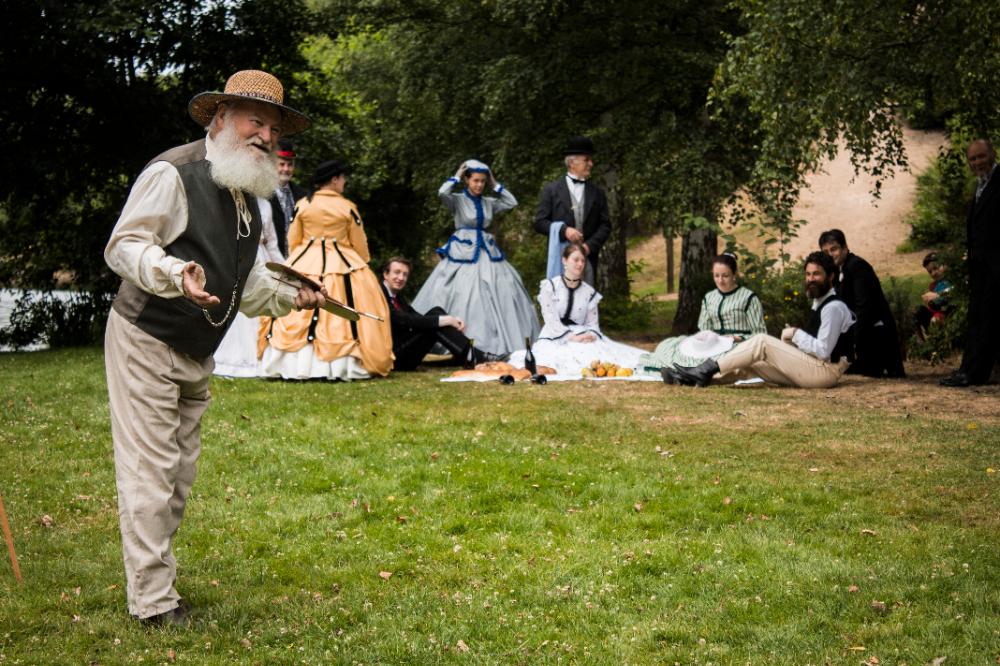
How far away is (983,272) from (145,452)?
8640 mm

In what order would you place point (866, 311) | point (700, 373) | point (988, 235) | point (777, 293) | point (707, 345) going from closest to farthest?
point (988, 235), point (700, 373), point (866, 311), point (707, 345), point (777, 293)

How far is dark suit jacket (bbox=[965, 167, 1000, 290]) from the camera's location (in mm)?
10539

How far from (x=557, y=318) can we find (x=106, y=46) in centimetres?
859

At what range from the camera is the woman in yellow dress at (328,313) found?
1168cm

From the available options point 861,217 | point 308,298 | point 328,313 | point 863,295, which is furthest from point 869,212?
point 308,298

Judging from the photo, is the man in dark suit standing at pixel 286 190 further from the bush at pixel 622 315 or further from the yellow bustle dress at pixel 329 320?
the bush at pixel 622 315

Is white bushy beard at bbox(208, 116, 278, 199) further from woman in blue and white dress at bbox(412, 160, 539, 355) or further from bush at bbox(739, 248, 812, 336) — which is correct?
Answer: bush at bbox(739, 248, 812, 336)

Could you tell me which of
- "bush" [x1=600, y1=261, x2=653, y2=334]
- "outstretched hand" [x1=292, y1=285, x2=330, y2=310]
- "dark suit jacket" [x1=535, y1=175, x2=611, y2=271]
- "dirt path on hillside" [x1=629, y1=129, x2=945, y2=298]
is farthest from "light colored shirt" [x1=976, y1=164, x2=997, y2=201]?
"dirt path on hillside" [x1=629, y1=129, x2=945, y2=298]

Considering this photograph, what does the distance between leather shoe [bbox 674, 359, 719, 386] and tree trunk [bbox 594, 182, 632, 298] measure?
31.0 feet

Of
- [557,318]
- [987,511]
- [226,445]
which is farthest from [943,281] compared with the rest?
[226,445]

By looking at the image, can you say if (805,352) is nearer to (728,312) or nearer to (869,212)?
(728,312)

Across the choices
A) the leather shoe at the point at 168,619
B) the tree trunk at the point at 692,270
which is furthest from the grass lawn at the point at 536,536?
the tree trunk at the point at 692,270

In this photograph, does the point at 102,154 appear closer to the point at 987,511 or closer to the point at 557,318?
the point at 557,318

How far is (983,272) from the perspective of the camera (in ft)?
35.0
